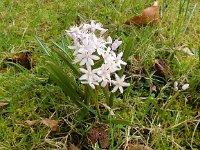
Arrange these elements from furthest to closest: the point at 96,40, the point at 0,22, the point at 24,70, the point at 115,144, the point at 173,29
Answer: the point at 0,22 < the point at 173,29 < the point at 24,70 < the point at 115,144 < the point at 96,40

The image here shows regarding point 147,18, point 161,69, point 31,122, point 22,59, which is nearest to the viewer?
point 31,122

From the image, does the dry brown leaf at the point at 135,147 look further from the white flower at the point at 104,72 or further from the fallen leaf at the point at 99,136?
the white flower at the point at 104,72

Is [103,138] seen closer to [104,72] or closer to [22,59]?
[104,72]

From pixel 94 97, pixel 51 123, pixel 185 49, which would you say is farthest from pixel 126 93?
pixel 185 49

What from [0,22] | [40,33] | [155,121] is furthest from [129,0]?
[155,121]

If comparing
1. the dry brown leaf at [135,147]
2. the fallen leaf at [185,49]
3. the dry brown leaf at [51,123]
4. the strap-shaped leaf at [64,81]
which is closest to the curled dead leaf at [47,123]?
the dry brown leaf at [51,123]

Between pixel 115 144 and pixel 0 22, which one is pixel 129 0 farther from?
pixel 115 144
